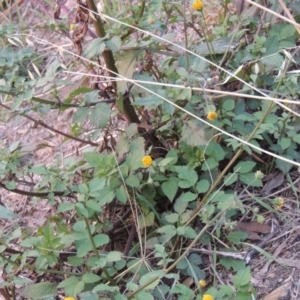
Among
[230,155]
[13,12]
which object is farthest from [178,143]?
[13,12]

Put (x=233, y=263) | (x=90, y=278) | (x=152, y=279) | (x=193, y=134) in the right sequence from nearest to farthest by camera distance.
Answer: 1. (x=152, y=279)
2. (x=90, y=278)
3. (x=233, y=263)
4. (x=193, y=134)

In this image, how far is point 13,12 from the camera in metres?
2.86

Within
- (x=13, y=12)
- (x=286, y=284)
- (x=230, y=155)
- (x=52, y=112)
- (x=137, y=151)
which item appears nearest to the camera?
(x=286, y=284)

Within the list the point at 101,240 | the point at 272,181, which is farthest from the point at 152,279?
the point at 272,181

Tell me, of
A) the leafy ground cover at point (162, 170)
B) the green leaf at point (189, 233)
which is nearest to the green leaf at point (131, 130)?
the leafy ground cover at point (162, 170)

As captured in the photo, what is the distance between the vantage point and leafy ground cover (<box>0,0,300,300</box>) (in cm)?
139

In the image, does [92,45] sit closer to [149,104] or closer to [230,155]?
[149,104]

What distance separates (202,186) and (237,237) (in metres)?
0.16

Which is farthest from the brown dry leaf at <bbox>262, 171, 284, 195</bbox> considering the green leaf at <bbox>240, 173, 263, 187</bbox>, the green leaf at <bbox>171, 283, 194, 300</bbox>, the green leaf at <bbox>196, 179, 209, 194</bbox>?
the green leaf at <bbox>171, 283, 194, 300</bbox>

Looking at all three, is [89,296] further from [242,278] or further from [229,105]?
[229,105]

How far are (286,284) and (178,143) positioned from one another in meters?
0.51

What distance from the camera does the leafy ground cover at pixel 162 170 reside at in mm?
1389

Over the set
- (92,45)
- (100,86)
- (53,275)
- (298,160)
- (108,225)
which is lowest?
(53,275)

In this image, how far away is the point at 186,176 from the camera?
1.48 metres
